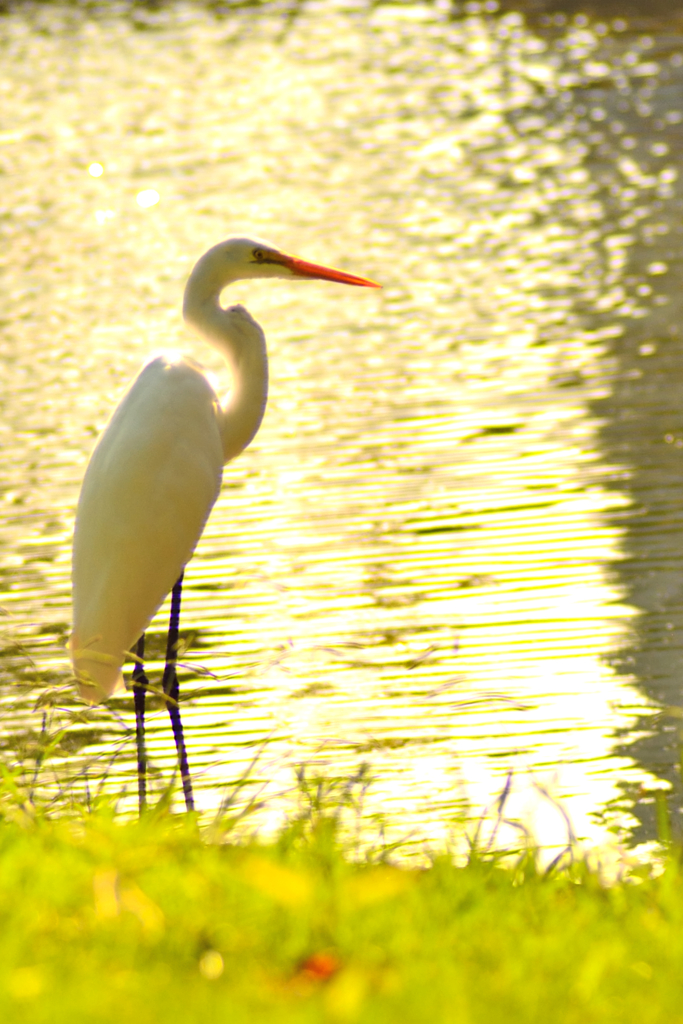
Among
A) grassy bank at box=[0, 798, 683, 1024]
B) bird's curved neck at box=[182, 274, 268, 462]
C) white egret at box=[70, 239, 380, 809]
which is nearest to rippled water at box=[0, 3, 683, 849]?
white egret at box=[70, 239, 380, 809]

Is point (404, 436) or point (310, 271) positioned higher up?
point (310, 271)

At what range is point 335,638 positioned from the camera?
539cm

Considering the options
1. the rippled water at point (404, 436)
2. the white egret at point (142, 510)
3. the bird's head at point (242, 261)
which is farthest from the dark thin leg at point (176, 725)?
the bird's head at point (242, 261)

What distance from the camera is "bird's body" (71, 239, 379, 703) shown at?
4320 mm

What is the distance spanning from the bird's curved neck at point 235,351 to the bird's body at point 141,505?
128mm

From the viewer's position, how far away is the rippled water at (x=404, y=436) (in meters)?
4.59

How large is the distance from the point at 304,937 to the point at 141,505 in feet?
6.97

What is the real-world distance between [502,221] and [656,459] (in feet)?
17.5

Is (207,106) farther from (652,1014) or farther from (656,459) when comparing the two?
(652,1014)

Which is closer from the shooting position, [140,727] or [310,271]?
[140,727]

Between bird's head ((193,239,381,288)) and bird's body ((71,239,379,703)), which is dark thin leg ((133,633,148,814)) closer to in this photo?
bird's body ((71,239,379,703))

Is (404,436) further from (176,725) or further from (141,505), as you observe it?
(176,725)

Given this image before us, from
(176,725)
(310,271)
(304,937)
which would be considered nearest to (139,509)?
(176,725)

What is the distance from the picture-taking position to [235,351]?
16.6 ft
